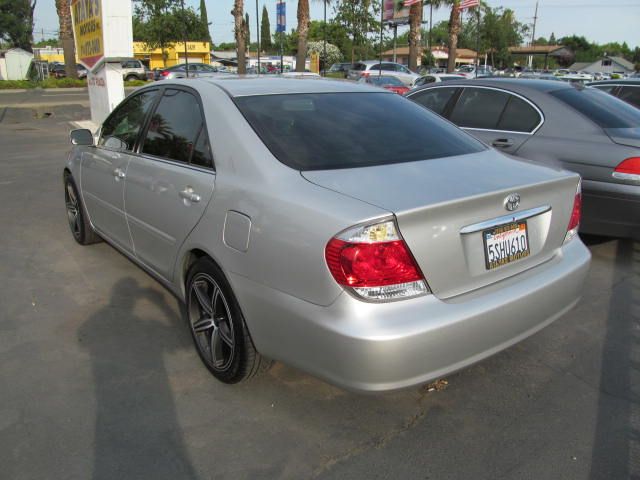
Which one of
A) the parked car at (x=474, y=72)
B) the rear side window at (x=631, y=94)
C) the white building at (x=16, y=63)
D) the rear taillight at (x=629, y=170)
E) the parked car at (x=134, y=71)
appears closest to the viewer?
the rear taillight at (x=629, y=170)

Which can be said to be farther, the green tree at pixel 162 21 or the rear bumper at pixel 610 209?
the green tree at pixel 162 21

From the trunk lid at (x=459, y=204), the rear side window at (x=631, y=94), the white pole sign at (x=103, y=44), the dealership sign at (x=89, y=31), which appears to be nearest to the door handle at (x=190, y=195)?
the trunk lid at (x=459, y=204)

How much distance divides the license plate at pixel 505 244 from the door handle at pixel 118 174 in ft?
8.38

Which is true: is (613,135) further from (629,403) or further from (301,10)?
(301,10)

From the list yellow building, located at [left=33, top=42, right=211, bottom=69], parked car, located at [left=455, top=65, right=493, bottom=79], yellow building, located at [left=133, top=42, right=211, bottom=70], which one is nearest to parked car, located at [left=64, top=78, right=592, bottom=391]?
parked car, located at [left=455, top=65, right=493, bottom=79]

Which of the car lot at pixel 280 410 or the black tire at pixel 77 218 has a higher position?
the black tire at pixel 77 218

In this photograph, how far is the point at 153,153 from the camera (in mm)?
3568

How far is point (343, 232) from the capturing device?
215 centimetres

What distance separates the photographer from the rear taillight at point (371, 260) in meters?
2.15

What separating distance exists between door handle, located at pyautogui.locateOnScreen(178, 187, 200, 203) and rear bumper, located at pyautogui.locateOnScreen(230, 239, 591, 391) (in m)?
0.56

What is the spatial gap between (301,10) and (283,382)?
93.7ft

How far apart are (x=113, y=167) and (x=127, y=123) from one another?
0.36 m

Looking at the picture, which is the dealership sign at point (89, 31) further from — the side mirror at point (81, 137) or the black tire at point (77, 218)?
the side mirror at point (81, 137)

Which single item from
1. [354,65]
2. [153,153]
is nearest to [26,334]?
[153,153]
